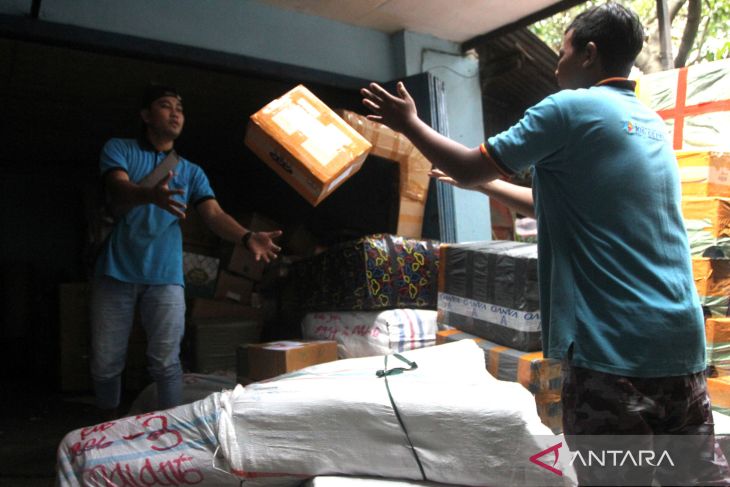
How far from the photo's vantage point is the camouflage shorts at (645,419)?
1270 mm

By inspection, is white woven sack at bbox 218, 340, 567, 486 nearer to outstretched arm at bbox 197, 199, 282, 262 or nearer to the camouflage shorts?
the camouflage shorts

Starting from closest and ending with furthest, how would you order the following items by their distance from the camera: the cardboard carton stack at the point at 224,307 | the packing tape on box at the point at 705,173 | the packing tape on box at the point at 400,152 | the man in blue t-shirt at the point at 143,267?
the man in blue t-shirt at the point at 143,267, the packing tape on box at the point at 705,173, the packing tape on box at the point at 400,152, the cardboard carton stack at the point at 224,307

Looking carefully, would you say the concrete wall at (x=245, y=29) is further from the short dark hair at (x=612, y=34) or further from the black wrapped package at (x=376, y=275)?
the short dark hair at (x=612, y=34)

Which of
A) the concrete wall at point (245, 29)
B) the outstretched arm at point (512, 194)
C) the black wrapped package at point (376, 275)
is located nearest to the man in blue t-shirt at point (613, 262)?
the outstretched arm at point (512, 194)

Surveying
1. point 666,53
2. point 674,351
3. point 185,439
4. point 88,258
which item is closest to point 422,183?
point 666,53

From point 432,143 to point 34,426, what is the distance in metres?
3.59

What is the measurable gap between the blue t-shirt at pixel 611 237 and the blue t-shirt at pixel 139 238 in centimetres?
188

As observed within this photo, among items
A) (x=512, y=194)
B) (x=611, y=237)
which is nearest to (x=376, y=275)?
(x=512, y=194)

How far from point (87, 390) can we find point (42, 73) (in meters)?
2.55

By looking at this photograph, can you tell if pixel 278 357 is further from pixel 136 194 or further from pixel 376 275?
pixel 136 194

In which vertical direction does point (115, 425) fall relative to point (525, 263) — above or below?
below

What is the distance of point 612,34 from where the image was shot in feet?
4.74

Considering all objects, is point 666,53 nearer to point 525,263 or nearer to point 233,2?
point 525,263

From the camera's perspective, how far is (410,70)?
441 centimetres
